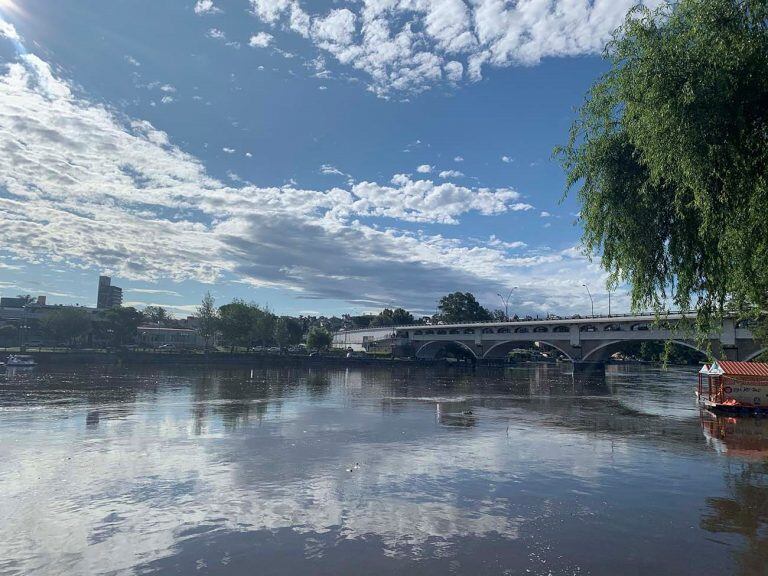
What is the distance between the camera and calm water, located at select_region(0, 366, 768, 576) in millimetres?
9695

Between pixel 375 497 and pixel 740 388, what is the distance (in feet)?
99.4

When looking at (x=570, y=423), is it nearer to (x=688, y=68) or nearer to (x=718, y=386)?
(x=718, y=386)

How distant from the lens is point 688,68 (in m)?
12.1

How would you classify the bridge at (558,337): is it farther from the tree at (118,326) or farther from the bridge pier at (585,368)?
the tree at (118,326)

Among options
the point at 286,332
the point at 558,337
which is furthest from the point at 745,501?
the point at 286,332

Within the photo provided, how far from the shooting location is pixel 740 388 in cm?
3369

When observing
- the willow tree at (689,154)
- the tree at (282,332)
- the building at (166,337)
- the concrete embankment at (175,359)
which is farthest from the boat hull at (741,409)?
the building at (166,337)

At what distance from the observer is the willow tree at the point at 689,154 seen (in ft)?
38.5

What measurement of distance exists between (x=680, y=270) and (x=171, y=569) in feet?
48.7

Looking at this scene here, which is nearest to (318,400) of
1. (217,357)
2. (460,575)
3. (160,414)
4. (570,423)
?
(160,414)

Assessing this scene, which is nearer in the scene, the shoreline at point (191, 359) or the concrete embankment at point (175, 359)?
the concrete embankment at point (175, 359)

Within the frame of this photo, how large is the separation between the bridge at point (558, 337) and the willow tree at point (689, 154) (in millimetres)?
44982

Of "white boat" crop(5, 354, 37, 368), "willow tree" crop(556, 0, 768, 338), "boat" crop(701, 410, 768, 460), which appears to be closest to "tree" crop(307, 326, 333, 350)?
"white boat" crop(5, 354, 37, 368)

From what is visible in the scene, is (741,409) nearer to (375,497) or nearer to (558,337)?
(375,497)
